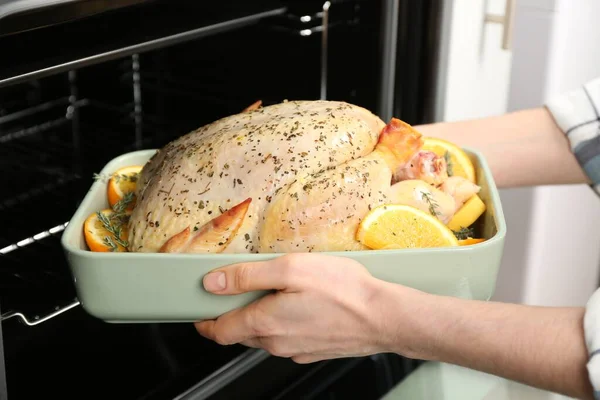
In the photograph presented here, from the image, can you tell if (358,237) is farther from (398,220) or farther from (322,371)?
(322,371)

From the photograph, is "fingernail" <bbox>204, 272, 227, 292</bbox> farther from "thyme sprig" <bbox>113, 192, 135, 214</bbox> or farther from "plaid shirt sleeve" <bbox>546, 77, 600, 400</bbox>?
"plaid shirt sleeve" <bbox>546, 77, 600, 400</bbox>

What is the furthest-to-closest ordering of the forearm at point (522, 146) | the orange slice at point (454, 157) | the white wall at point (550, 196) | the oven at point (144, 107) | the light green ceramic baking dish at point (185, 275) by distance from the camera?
the white wall at point (550, 196), the forearm at point (522, 146), the orange slice at point (454, 157), the oven at point (144, 107), the light green ceramic baking dish at point (185, 275)

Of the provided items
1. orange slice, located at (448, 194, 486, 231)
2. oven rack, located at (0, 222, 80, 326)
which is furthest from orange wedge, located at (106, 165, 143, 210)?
orange slice, located at (448, 194, 486, 231)

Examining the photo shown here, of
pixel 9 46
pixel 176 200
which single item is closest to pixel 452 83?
pixel 176 200

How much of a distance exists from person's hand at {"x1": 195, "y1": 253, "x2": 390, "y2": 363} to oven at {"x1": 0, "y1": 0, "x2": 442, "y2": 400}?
0.65 ft

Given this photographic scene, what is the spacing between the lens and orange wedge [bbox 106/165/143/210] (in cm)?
88

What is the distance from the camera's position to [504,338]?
78 cm

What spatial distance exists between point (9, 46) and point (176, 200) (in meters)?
0.21

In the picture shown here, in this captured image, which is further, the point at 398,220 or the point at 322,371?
the point at 322,371

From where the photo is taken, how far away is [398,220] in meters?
0.77

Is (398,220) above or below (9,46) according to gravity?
below

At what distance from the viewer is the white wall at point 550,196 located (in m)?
1.45

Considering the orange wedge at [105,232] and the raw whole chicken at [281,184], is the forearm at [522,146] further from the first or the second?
the orange wedge at [105,232]

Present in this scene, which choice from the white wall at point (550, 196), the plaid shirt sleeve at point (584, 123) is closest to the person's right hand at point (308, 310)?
the plaid shirt sleeve at point (584, 123)
